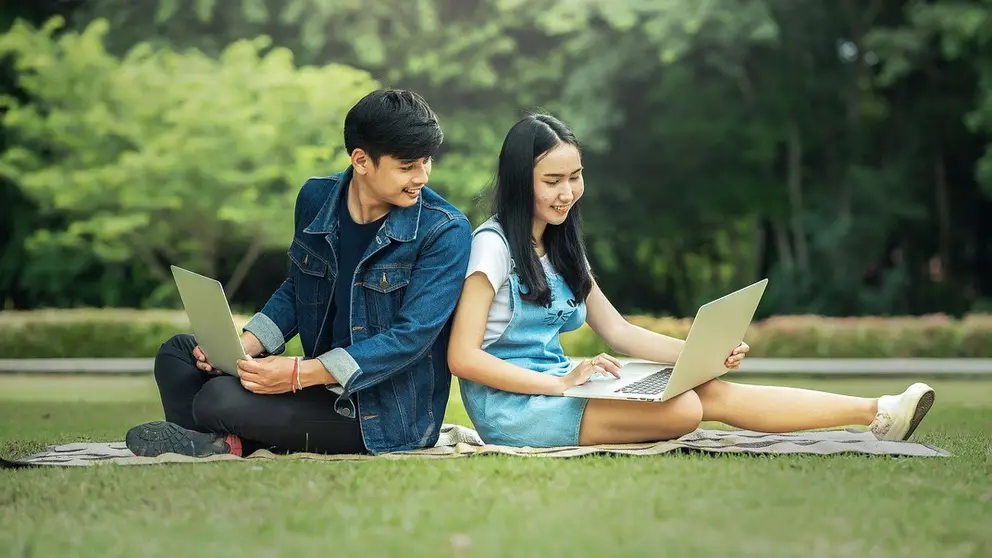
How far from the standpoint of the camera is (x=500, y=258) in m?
4.65

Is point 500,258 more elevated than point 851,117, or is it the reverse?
point 851,117

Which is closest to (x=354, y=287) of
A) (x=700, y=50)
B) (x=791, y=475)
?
(x=791, y=475)

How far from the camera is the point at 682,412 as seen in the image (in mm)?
4637

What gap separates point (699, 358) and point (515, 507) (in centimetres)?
112

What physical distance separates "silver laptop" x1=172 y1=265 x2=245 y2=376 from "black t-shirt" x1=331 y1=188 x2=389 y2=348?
0.39m

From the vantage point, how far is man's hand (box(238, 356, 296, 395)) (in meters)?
4.41

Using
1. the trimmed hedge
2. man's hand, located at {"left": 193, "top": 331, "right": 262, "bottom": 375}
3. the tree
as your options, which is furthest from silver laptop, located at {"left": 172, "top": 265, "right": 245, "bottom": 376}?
the tree

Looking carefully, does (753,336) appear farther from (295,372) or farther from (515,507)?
(515,507)

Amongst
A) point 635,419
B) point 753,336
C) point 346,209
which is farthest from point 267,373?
point 753,336

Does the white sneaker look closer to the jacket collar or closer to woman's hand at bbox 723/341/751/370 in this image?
woman's hand at bbox 723/341/751/370

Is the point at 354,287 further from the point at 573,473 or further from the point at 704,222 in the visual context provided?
the point at 704,222

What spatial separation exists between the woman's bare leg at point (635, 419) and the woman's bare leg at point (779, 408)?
144 millimetres

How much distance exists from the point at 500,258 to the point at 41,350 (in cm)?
1194

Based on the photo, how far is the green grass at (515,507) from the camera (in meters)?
3.12
